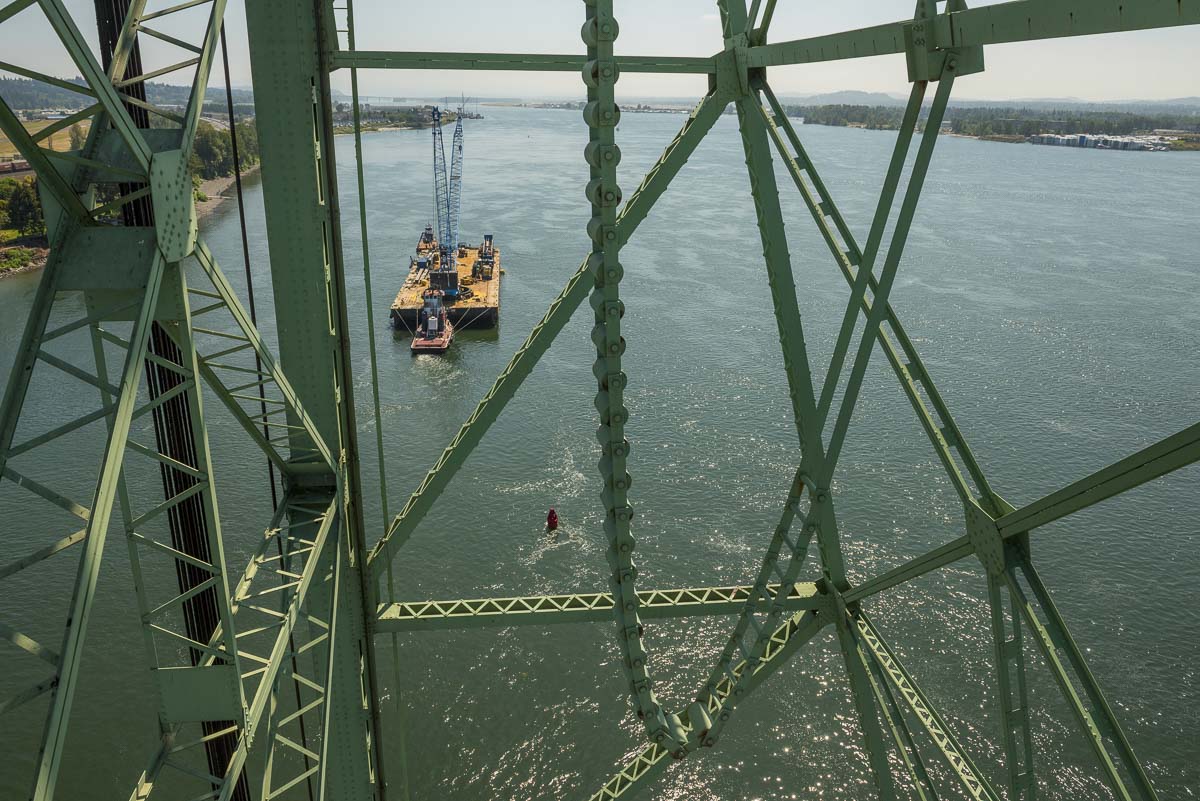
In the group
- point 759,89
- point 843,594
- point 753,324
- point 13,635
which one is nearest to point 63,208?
point 13,635

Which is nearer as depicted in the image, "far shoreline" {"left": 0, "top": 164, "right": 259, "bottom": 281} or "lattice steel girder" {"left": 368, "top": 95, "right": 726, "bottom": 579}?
"lattice steel girder" {"left": 368, "top": 95, "right": 726, "bottom": 579}

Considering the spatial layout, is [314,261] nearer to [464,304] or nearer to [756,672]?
[756,672]

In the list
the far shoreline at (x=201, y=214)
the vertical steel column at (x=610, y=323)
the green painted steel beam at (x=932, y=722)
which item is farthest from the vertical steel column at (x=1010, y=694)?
the far shoreline at (x=201, y=214)

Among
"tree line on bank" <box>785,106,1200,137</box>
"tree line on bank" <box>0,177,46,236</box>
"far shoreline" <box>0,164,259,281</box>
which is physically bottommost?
"far shoreline" <box>0,164,259,281</box>

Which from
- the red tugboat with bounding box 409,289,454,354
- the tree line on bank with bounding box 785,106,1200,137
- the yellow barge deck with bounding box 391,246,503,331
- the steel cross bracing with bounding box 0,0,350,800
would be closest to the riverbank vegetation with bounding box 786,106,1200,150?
the tree line on bank with bounding box 785,106,1200,137

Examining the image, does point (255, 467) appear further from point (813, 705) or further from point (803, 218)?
point (803, 218)

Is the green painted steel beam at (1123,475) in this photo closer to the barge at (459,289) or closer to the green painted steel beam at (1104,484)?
the green painted steel beam at (1104,484)

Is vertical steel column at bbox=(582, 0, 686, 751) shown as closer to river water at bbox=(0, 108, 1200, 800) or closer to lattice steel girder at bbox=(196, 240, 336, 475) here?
lattice steel girder at bbox=(196, 240, 336, 475)
